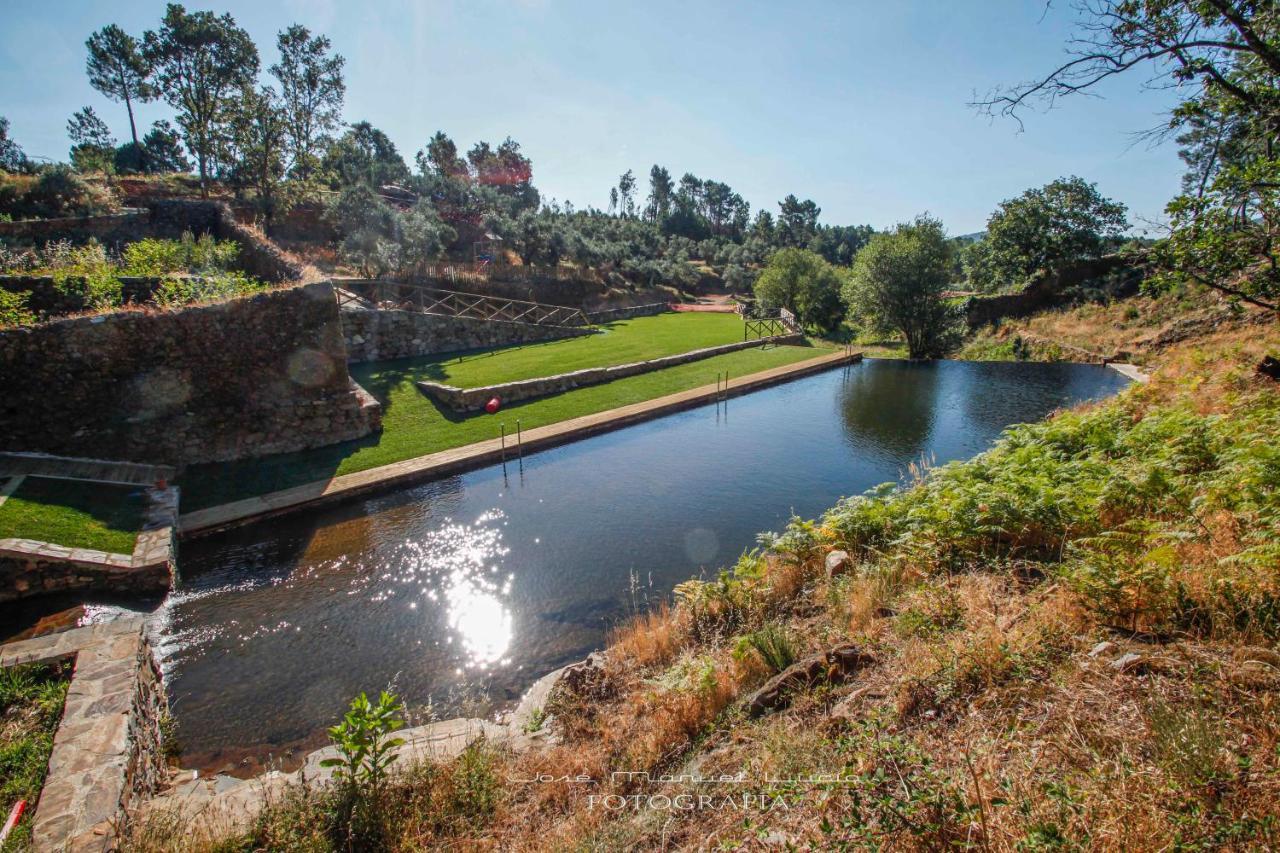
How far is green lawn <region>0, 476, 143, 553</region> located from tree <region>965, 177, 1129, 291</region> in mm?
41208

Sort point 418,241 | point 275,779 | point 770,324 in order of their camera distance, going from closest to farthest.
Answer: point 275,779 → point 418,241 → point 770,324

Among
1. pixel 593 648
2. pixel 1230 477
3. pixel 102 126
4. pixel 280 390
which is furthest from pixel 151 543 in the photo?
pixel 102 126

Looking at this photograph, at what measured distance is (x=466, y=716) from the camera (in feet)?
20.2

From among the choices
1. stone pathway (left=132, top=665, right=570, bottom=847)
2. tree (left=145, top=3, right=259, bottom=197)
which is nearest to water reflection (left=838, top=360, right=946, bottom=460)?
stone pathway (left=132, top=665, right=570, bottom=847)

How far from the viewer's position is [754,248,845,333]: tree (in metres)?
37.2

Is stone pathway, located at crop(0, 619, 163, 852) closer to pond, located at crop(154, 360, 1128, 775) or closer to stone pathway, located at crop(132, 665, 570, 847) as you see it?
stone pathway, located at crop(132, 665, 570, 847)

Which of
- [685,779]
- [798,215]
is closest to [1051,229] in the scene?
[685,779]

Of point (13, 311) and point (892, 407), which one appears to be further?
point (892, 407)

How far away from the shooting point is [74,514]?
8.80m

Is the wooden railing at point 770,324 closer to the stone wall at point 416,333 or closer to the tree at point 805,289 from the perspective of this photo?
the tree at point 805,289

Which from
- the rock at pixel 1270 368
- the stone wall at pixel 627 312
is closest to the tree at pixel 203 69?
the stone wall at pixel 627 312

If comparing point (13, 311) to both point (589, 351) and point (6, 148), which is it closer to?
point (589, 351)

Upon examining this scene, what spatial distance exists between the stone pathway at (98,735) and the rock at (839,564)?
6.78 metres

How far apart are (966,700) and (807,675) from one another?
1.19m
